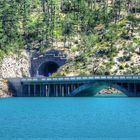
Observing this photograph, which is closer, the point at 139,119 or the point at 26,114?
the point at 139,119

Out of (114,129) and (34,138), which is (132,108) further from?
(34,138)

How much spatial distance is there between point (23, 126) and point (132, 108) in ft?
148

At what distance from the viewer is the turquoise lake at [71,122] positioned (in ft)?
348

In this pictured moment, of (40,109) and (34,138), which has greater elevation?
(34,138)

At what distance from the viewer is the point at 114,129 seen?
4395 inches

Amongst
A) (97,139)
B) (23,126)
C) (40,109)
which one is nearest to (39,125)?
(23,126)

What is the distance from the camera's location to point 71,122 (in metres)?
124

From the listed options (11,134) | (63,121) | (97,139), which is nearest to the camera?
(97,139)

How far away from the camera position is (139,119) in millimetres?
129250

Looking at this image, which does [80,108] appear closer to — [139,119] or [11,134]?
[139,119]

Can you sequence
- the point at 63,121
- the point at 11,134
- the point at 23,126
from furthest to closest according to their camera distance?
the point at 63,121, the point at 23,126, the point at 11,134

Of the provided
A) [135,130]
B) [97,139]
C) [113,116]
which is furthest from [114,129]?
[113,116]

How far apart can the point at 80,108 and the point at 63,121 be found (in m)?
34.6

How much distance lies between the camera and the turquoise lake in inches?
4173
